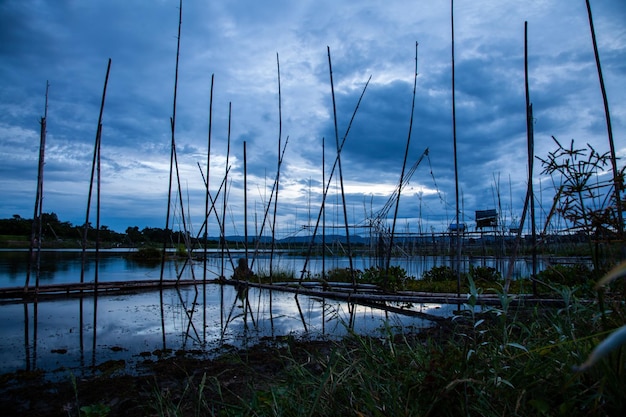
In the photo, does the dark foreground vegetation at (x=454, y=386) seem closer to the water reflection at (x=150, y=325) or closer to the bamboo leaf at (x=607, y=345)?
the bamboo leaf at (x=607, y=345)

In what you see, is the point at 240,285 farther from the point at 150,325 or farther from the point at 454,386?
the point at 454,386

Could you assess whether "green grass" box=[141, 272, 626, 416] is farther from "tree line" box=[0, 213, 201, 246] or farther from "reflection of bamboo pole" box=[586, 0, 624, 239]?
"tree line" box=[0, 213, 201, 246]

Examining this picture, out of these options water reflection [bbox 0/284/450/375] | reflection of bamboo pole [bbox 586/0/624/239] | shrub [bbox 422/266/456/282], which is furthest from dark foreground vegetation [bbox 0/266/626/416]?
shrub [bbox 422/266/456/282]

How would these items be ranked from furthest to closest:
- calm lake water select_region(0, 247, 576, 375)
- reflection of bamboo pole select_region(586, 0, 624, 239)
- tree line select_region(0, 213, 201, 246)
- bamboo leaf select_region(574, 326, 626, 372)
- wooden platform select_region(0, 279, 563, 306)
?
tree line select_region(0, 213, 201, 246) < wooden platform select_region(0, 279, 563, 306) < calm lake water select_region(0, 247, 576, 375) < reflection of bamboo pole select_region(586, 0, 624, 239) < bamboo leaf select_region(574, 326, 626, 372)

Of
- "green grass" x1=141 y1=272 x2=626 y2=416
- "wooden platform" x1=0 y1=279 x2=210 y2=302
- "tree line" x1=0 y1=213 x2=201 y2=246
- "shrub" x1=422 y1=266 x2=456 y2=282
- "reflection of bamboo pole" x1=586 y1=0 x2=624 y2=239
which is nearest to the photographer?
"green grass" x1=141 y1=272 x2=626 y2=416

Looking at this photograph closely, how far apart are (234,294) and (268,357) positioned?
575cm

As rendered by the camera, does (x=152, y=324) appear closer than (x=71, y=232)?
Yes

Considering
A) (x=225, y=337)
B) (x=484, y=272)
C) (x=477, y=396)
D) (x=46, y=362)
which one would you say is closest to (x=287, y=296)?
Result: (x=225, y=337)

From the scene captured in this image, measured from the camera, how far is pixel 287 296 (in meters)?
8.93

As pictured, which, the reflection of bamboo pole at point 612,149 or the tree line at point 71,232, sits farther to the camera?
the tree line at point 71,232

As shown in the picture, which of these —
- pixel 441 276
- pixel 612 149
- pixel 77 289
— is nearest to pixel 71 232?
pixel 77 289

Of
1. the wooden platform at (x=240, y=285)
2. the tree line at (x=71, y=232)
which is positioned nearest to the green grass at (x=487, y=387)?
the wooden platform at (x=240, y=285)

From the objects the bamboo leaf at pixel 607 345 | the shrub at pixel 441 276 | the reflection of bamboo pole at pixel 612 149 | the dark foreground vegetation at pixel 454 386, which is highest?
the reflection of bamboo pole at pixel 612 149

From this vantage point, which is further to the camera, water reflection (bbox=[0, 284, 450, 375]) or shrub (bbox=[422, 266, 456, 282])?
shrub (bbox=[422, 266, 456, 282])
